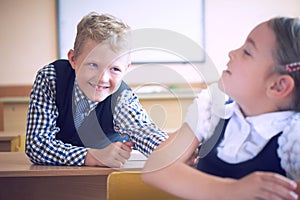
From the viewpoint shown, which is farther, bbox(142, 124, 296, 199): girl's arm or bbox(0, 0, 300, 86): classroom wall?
bbox(0, 0, 300, 86): classroom wall

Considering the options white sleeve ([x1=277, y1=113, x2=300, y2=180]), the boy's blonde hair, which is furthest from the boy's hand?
white sleeve ([x1=277, y1=113, x2=300, y2=180])

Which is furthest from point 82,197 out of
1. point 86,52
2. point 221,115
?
→ point 221,115

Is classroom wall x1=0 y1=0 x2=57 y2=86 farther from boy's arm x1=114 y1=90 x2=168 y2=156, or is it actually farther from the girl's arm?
the girl's arm

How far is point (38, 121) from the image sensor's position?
169 centimetres

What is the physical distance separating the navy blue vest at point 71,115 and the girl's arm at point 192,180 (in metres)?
0.63

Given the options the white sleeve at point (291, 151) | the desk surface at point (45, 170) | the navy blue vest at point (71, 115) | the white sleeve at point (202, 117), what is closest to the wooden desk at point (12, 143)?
the navy blue vest at point (71, 115)

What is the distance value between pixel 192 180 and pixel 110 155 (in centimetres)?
60

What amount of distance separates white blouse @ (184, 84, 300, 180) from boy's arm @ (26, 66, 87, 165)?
0.64 m

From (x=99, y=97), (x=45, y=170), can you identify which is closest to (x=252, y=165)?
(x=45, y=170)

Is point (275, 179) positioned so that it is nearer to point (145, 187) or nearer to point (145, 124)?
point (145, 187)

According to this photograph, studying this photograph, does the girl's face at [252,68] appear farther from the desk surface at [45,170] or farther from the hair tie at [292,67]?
the desk surface at [45,170]

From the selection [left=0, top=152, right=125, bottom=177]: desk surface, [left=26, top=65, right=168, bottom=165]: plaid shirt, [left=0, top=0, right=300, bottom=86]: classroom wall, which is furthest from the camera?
[left=0, top=0, right=300, bottom=86]: classroom wall

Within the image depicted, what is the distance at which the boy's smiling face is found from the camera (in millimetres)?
1556

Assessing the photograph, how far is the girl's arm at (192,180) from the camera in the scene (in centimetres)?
89
